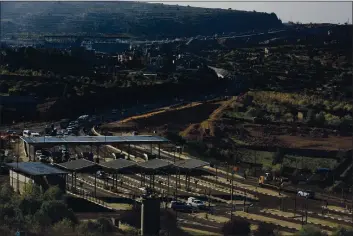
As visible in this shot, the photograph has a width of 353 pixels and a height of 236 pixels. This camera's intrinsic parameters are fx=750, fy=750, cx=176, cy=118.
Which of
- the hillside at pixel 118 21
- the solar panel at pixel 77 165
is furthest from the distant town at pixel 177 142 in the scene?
the hillside at pixel 118 21

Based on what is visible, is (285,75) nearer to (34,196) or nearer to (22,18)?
(34,196)

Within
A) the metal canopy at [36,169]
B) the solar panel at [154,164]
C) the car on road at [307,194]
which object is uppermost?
A: the metal canopy at [36,169]

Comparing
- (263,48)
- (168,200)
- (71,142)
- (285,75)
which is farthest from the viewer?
(263,48)

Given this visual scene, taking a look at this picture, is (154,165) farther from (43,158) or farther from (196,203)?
(43,158)

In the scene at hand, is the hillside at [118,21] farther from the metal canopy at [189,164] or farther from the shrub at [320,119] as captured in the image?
the metal canopy at [189,164]

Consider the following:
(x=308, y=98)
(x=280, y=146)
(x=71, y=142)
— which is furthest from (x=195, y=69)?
(x=71, y=142)

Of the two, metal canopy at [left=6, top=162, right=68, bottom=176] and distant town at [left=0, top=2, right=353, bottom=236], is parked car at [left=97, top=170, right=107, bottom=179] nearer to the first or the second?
distant town at [left=0, top=2, right=353, bottom=236]
